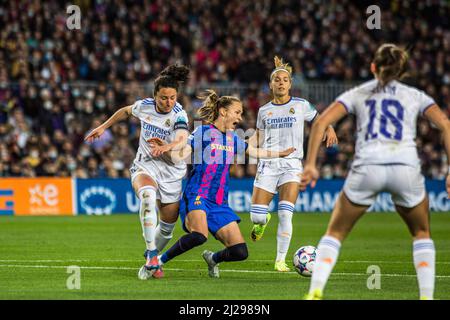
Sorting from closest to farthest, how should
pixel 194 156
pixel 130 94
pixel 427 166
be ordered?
pixel 194 156 < pixel 130 94 < pixel 427 166

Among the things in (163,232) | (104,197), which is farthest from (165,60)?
(163,232)

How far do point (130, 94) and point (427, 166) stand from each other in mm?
9387

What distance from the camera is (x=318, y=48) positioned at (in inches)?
1227

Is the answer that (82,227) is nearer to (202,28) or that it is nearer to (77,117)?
(77,117)

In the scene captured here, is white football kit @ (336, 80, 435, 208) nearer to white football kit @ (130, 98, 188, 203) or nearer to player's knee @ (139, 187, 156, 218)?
player's knee @ (139, 187, 156, 218)

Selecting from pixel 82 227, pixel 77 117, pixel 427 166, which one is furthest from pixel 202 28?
pixel 82 227

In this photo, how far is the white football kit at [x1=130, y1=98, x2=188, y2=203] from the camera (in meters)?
11.0

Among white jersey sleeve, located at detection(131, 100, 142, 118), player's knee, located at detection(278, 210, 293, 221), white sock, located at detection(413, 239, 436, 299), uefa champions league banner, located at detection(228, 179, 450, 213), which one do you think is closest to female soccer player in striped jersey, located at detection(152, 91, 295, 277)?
white jersey sleeve, located at detection(131, 100, 142, 118)

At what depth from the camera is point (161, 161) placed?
11.1 metres

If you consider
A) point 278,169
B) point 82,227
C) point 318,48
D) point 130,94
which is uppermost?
point 318,48

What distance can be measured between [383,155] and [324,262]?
102cm

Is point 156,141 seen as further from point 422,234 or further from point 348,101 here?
point 422,234

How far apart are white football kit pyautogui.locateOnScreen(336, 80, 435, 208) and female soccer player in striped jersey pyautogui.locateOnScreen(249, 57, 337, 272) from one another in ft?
14.1
